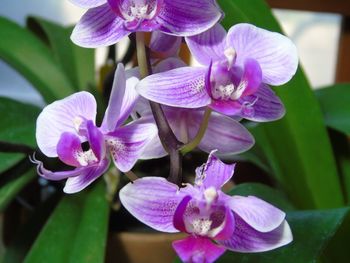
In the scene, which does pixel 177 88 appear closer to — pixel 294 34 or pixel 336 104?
pixel 336 104

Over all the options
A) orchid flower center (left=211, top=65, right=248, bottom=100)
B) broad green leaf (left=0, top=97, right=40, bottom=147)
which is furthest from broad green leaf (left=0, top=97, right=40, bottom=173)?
orchid flower center (left=211, top=65, right=248, bottom=100)

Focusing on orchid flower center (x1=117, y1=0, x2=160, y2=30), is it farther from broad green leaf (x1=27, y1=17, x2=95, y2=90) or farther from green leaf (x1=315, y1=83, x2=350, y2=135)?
broad green leaf (x1=27, y1=17, x2=95, y2=90)

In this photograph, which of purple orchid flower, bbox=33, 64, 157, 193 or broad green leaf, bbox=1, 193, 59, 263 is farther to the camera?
broad green leaf, bbox=1, 193, 59, 263

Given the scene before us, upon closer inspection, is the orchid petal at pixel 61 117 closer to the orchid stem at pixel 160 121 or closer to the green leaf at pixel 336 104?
the orchid stem at pixel 160 121

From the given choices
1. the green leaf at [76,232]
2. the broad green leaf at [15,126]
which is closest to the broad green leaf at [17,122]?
the broad green leaf at [15,126]

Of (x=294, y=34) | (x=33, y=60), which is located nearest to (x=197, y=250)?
(x=33, y=60)
